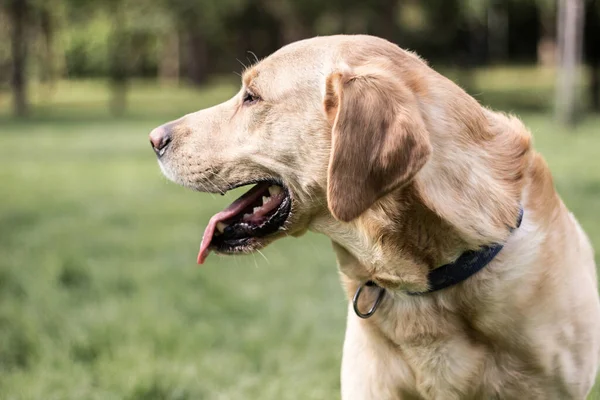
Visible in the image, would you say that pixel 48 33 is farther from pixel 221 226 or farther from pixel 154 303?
pixel 221 226

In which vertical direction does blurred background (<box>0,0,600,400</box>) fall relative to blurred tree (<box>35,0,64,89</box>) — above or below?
above

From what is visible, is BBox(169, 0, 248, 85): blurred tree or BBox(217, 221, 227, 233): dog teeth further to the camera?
BBox(169, 0, 248, 85): blurred tree

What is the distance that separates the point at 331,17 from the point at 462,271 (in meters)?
32.2

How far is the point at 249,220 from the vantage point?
3.08 metres

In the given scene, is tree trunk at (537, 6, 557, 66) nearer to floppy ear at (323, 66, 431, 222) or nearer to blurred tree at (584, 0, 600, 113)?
blurred tree at (584, 0, 600, 113)

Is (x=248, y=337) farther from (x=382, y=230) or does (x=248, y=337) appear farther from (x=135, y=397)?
(x=382, y=230)

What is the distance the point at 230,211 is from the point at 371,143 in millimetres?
790

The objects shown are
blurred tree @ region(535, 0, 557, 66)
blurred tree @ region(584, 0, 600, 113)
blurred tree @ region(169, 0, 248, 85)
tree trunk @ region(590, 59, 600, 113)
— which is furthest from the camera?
blurred tree @ region(535, 0, 557, 66)

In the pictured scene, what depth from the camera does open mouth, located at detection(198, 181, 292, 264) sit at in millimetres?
3020

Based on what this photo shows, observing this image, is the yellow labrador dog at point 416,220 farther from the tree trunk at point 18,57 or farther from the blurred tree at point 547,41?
the blurred tree at point 547,41

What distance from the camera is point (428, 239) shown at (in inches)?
108

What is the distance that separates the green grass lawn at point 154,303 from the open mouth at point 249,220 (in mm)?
1272

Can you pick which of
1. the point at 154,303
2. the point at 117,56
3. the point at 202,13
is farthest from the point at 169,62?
the point at 154,303

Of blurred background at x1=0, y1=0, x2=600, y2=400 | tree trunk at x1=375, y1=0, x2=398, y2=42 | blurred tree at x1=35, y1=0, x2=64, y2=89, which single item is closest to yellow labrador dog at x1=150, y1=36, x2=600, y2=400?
blurred background at x1=0, y1=0, x2=600, y2=400
